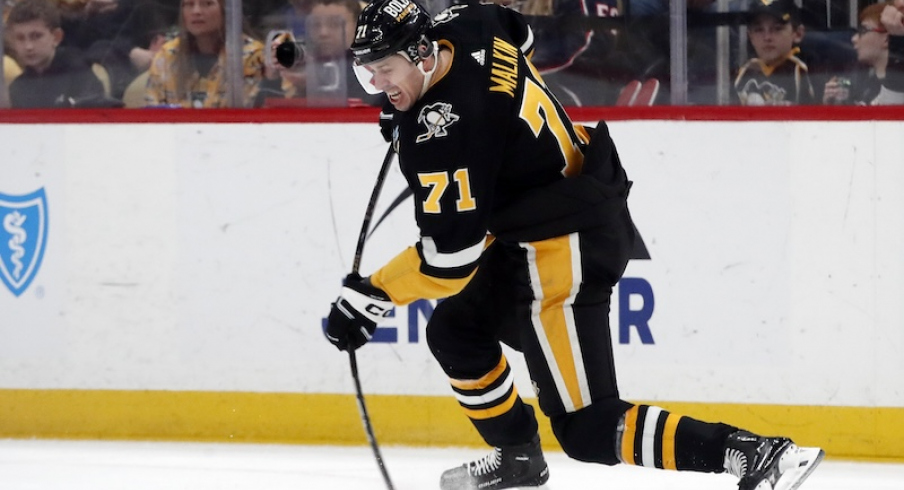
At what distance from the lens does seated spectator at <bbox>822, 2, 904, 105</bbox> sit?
355 centimetres

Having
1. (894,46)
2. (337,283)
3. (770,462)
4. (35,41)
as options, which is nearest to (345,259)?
(337,283)

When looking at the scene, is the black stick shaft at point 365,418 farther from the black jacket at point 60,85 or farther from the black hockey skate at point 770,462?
the black jacket at point 60,85

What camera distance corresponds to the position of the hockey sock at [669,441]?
2459mm

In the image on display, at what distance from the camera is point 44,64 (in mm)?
3898

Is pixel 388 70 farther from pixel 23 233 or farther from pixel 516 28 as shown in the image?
pixel 23 233

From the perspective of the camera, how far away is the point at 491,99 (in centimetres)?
240

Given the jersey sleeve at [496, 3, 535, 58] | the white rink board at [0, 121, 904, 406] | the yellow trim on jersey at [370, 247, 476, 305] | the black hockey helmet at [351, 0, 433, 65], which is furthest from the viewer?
the white rink board at [0, 121, 904, 406]

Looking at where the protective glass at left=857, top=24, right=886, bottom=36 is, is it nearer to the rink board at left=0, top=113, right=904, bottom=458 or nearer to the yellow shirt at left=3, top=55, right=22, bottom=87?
the rink board at left=0, top=113, right=904, bottom=458

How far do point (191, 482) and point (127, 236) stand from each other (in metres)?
0.87

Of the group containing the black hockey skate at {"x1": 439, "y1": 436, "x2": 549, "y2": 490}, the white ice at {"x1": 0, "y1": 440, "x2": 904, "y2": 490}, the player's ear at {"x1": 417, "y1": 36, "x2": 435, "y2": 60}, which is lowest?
the white ice at {"x1": 0, "y1": 440, "x2": 904, "y2": 490}

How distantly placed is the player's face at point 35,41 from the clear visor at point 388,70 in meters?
1.86

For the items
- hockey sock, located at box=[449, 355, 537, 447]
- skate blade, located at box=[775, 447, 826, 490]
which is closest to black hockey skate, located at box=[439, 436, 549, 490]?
hockey sock, located at box=[449, 355, 537, 447]

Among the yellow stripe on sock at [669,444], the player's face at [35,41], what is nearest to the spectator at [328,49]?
the player's face at [35,41]

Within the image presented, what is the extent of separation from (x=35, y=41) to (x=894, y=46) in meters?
2.65
